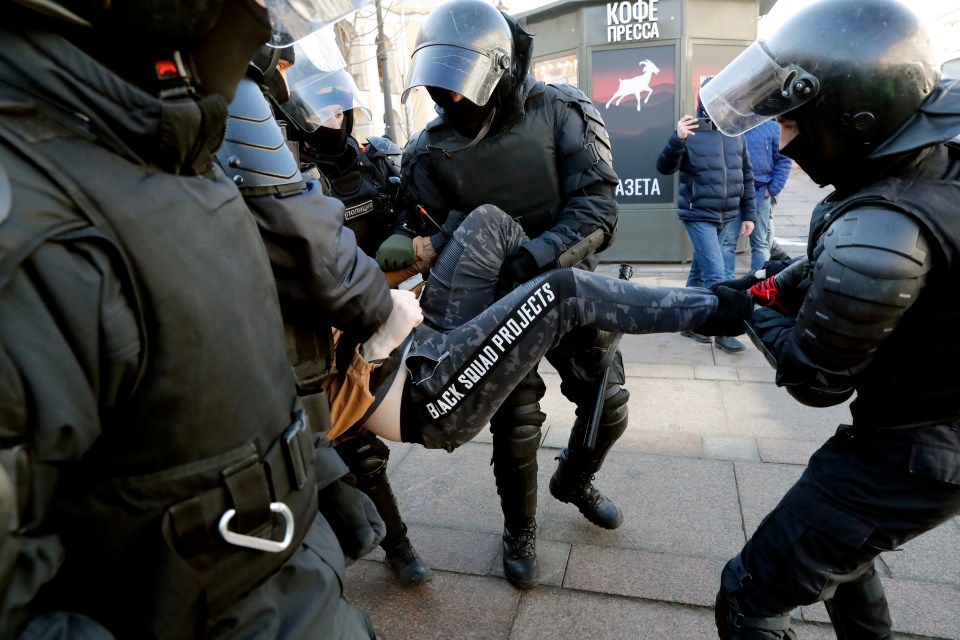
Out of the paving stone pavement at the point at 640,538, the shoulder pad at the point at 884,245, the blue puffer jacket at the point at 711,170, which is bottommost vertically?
the paving stone pavement at the point at 640,538

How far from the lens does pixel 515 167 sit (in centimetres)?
280

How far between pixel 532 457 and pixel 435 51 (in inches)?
67.0

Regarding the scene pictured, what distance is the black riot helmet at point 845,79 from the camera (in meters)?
1.59

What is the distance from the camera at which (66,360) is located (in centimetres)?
80

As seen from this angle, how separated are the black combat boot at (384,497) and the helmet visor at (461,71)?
139 centimetres

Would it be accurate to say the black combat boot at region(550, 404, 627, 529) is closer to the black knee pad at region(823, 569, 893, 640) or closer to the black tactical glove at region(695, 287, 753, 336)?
the black tactical glove at region(695, 287, 753, 336)

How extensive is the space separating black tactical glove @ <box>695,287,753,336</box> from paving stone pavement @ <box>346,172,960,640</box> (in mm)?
1011

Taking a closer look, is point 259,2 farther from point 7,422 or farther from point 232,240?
point 7,422

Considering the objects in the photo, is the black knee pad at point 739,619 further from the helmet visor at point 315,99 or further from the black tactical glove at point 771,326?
the helmet visor at point 315,99

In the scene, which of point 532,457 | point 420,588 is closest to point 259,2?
point 532,457

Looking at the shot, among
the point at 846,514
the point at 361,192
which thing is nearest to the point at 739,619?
the point at 846,514

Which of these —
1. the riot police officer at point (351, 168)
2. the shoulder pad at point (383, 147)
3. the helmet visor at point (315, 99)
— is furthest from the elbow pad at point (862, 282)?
the shoulder pad at point (383, 147)

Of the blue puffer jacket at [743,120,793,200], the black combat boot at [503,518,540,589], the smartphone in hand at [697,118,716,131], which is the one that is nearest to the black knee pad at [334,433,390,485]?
the black combat boot at [503,518,540,589]

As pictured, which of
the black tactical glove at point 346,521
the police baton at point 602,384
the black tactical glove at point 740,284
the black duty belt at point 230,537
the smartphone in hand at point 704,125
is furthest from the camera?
the smartphone in hand at point 704,125
